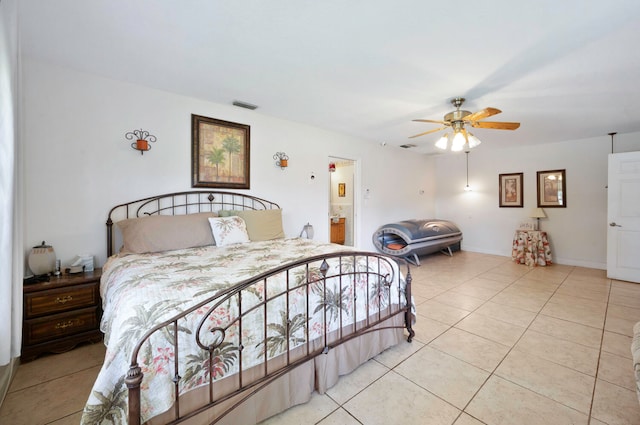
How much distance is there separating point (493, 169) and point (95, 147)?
729 centimetres

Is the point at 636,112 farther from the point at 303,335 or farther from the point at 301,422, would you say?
the point at 301,422

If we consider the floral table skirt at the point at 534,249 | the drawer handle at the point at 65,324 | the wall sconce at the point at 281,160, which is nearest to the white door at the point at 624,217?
the floral table skirt at the point at 534,249

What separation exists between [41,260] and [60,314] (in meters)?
0.50

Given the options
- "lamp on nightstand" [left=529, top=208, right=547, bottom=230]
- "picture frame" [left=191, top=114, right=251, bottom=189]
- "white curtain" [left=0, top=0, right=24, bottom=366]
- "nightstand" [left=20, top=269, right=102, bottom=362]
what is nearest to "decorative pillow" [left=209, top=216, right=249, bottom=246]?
"picture frame" [left=191, top=114, right=251, bottom=189]

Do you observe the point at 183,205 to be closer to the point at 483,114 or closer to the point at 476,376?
the point at 476,376

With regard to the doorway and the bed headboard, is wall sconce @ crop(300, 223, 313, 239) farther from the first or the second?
the doorway

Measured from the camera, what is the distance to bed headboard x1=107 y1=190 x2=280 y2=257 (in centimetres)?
276

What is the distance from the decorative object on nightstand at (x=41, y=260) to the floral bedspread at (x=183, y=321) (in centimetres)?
68

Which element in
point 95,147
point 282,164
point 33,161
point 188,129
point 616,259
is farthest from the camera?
point 616,259

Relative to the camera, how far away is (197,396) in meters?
1.26

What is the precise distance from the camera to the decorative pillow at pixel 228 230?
2.79 m

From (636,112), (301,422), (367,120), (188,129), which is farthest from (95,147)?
(636,112)

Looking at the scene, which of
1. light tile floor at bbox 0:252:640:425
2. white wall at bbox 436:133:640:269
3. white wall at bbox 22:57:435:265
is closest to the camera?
light tile floor at bbox 0:252:640:425

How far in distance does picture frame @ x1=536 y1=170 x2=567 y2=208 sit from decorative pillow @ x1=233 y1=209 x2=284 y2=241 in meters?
5.64
